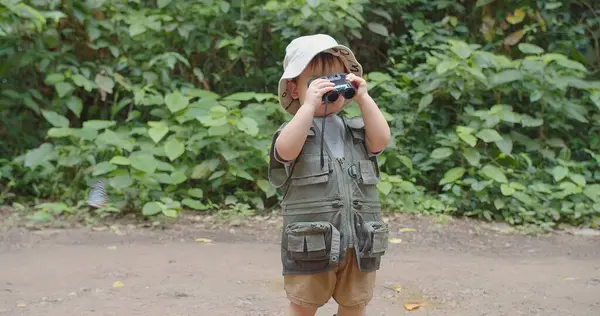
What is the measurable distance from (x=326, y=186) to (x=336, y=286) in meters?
0.37

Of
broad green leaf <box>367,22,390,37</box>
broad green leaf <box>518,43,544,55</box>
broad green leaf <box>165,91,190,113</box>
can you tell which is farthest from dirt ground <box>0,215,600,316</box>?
broad green leaf <box>367,22,390,37</box>

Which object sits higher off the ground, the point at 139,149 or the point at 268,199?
the point at 139,149

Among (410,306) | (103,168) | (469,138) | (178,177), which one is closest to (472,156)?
(469,138)

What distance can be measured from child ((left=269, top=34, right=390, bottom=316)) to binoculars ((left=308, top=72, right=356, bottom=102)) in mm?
16

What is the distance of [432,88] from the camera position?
707 cm

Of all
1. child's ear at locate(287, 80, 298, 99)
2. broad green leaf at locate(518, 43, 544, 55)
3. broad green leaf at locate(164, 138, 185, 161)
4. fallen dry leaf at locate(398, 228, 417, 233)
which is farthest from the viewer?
broad green leaf at locate(518, 43, 544, 55)

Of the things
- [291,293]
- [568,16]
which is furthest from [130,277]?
[568,16]

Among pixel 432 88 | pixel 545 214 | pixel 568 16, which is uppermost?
pixel 568 16

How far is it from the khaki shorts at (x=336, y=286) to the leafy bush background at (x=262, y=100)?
3.36 metres

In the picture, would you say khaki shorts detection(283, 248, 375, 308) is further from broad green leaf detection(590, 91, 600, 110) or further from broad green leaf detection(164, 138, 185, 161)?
broad green leaf detection(590, 91, 600, 110)

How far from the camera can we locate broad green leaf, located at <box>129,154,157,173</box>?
6031 mm

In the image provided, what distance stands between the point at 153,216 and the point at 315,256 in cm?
369

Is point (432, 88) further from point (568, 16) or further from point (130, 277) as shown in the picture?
point (130, 277)

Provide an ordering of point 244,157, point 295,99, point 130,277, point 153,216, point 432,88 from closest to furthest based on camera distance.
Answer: point 295,99 → point 130,277 → point 153,216 → point 244,157 → point 432,88
